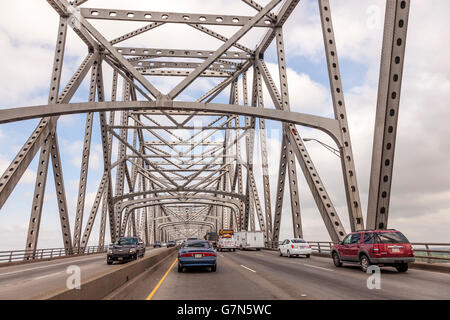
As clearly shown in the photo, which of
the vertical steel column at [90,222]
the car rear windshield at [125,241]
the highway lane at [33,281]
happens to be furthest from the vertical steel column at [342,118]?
the vertical steel column at [90,222]

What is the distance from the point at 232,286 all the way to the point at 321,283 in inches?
103

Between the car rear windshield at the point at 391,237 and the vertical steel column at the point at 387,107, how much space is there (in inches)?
19.5

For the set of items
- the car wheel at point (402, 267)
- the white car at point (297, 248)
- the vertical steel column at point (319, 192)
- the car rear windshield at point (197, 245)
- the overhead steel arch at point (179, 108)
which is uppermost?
the overhead steel arch at point (179, 108)

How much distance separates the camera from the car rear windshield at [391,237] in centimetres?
1348

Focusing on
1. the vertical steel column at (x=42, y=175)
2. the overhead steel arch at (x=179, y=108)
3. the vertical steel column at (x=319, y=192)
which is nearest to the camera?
A: the overhead steel arch at (x=179, y=108)

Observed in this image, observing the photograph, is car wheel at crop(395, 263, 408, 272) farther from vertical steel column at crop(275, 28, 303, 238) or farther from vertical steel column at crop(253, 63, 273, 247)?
vertical steel column at crop(253, 63, 273, 247)

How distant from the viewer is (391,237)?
13.6 m

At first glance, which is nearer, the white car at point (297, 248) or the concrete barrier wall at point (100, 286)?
the concrete barrier wall at point (100, 286)

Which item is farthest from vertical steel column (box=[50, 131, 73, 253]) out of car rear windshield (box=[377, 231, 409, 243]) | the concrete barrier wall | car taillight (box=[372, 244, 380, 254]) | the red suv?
car rear windshield (box=[377, 231, 409, 243])

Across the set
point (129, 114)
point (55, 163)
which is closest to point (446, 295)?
point (55, 163)

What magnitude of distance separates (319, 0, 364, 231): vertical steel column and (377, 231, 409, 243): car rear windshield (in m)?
3.70

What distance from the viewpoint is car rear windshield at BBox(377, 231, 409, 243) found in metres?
13.5

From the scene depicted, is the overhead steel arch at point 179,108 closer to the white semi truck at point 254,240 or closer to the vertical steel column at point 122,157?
the white semi truck at point 254,240

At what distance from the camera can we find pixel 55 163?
24.5 metres
